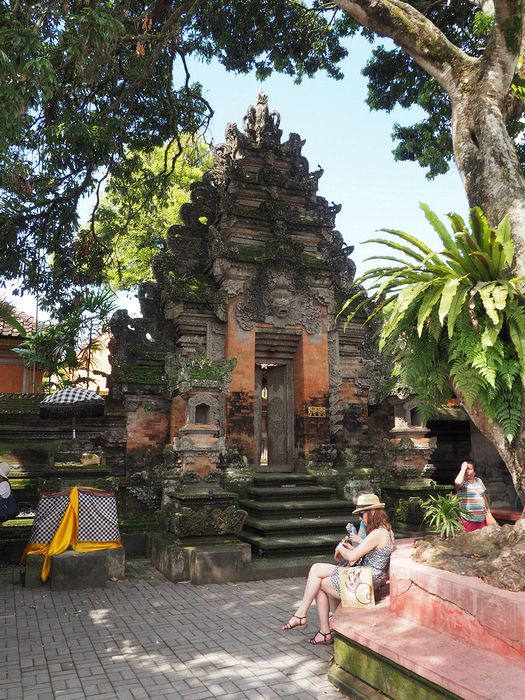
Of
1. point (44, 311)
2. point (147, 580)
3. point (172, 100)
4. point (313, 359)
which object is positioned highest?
point (172, 100)

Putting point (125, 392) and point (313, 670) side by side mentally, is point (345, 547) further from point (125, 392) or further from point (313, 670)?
point (125, 392)

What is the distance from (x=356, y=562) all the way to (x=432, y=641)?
1.34 meters

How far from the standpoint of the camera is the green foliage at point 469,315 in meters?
3.94

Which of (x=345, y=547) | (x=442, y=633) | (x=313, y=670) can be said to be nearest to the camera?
(x=442, y=633)

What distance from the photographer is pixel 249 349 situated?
10984 millimetres

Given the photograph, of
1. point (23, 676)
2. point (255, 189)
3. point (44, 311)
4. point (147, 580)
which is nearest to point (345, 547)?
point (23, 676)

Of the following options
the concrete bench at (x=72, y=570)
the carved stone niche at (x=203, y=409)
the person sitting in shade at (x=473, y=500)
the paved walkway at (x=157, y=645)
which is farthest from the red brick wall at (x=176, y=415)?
the person sitting in shade at (x=473, y=500)

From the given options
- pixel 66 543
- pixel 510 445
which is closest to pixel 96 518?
pixel 66 543

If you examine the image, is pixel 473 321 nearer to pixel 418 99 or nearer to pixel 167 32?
pixel 167 32

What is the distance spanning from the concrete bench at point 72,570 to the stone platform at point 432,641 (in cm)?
400

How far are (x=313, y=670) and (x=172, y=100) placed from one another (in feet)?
32.9

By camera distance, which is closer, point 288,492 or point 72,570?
point 72,570

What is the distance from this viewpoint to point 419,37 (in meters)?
5.76

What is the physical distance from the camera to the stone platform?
10.5 feet
